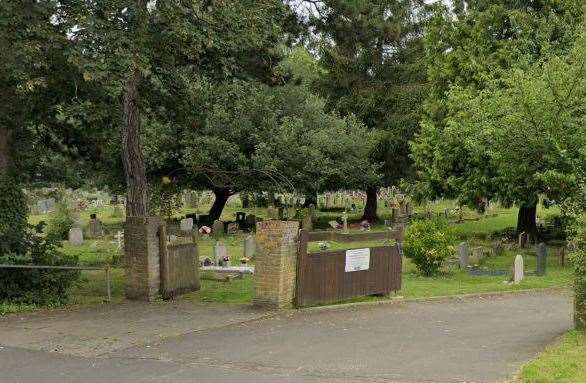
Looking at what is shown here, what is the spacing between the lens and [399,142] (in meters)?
38.7

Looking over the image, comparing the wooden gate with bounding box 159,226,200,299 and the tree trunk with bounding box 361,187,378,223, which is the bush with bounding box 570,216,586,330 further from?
the tree trunk with bounding box 361,187,378,223

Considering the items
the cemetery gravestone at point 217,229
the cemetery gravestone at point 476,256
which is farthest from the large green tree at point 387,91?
the cemetery gravestone at point 476,256

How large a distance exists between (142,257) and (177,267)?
1.11 metres

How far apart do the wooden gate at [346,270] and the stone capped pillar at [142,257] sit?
305 centimetres

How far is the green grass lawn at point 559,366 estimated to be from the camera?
751cm

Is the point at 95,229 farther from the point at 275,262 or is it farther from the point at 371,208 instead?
the point at 275,262

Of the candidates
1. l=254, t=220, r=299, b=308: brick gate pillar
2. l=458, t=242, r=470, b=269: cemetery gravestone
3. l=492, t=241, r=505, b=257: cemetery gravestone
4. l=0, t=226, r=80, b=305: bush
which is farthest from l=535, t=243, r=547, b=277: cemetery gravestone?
l=0, t=226, r=80, b=305: bush

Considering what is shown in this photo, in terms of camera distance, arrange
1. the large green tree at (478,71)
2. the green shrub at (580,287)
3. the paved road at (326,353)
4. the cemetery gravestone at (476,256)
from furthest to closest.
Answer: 1. the large green tree at (478,71)
2. the cemetery gravestone at (476,256)
3. the green shrub at (580,287)
4. the paved road at (326,353)

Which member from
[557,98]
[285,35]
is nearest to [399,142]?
[557,98]

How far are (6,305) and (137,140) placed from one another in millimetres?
4623

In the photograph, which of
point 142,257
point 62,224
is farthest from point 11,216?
point 62,224

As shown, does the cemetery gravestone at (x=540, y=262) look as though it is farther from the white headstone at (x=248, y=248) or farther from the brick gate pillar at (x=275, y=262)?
the brick gate pillar at (x=275, y=262)

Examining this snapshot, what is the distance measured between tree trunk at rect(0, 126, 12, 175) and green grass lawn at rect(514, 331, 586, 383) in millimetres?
11279

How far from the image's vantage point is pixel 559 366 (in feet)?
26.0
